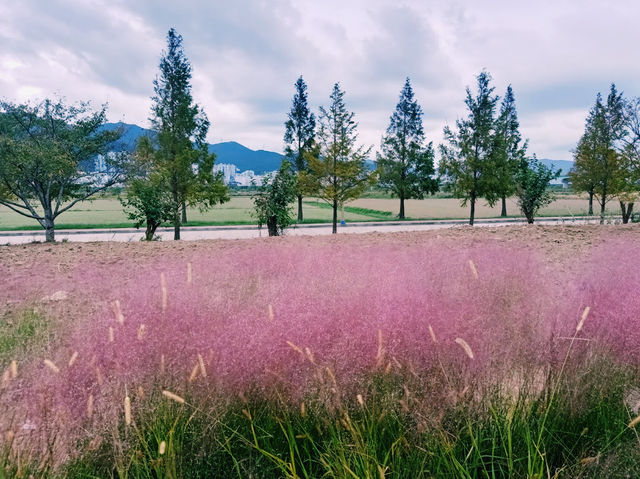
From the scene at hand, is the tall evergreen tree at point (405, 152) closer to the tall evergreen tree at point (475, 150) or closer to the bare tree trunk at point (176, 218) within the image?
the tall evergreen tree at point (475, 150)

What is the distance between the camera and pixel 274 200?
58.2 feet

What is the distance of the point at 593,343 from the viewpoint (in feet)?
8.82

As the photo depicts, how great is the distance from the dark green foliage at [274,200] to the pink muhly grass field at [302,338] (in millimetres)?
14207

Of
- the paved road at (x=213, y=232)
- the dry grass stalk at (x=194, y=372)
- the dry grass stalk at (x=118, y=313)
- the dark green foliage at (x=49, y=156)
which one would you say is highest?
the dark green foliage at (x=49, y=156)

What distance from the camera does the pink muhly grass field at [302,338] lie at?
→ 2160 mm

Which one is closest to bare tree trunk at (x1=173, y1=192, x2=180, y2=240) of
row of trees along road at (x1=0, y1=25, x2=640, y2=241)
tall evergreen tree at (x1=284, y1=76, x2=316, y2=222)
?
row of trees along road at (x1=0, y1=25, x2=640, y2=241)

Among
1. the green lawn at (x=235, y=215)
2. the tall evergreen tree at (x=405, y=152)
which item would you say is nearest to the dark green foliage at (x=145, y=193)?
the green lawn at (x=235, y=215)

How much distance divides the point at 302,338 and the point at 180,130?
2753cm

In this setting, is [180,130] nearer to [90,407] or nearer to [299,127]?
[299,127]

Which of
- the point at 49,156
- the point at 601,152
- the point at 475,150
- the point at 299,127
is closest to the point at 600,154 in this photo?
the point at 601,152

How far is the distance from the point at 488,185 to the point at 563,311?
30559 millimetres

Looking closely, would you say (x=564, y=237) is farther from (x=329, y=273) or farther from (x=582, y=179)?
(x=582, y=179)

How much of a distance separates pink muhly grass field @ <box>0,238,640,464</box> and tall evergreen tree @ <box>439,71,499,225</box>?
95.4 feet

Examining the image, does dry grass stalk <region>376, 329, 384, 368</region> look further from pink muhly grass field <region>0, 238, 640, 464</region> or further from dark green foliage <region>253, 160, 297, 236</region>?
dark green foliage <region>253, 160, 297, 236</region>
